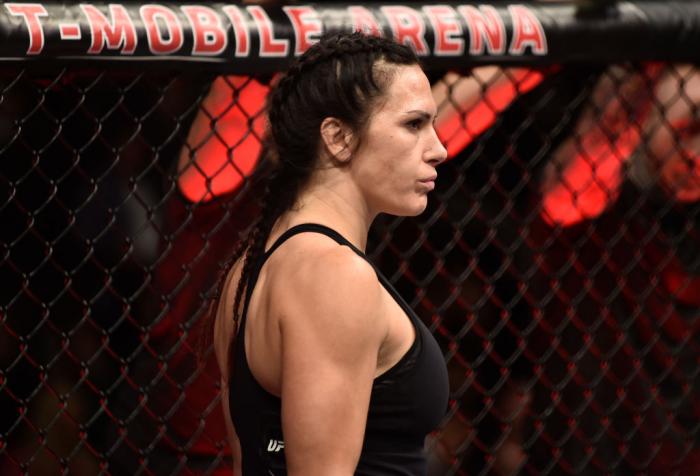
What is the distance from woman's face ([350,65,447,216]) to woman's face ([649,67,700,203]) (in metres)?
1.05

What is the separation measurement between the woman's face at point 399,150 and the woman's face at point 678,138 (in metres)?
1.05

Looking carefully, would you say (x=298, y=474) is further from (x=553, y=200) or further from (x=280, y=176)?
(x=553, y=200)

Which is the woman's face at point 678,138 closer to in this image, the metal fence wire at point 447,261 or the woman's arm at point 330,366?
the metal fence wire at point 447,261

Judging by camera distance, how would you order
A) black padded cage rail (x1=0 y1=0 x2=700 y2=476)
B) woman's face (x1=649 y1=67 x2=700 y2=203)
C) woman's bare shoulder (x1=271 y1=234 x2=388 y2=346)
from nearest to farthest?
woman's bare shoulder (x1=271 y1=234 x2=388 y2=346) < black padded cage rail (x1=0 y1=0 x2=700 y2=476) < woman's face (x1=649 y1=67 x2=700 y2=203)

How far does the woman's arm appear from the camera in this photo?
1.30m

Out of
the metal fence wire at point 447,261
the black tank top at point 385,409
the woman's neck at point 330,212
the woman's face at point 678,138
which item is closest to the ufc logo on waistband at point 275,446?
the black tank top at point 385,409

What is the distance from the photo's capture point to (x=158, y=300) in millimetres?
2104

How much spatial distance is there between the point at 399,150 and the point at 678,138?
1141mm

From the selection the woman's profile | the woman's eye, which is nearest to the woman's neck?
the woman's profile

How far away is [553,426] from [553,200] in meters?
0.49

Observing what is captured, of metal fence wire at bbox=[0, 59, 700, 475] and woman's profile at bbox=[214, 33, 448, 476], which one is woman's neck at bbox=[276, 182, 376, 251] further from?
metal fence wire at bbox=[0, 59, 700, 475]

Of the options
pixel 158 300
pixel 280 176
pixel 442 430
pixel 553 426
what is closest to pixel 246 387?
pixel 280 176

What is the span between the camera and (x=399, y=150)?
146cm

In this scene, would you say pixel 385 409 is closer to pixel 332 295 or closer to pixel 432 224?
pixel 332 295
